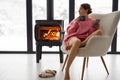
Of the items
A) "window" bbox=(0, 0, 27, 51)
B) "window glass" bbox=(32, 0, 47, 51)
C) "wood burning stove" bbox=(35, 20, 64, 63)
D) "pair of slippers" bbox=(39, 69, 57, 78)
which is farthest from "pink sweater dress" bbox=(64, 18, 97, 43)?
"window" bbox=(0, 0, 27, 51)

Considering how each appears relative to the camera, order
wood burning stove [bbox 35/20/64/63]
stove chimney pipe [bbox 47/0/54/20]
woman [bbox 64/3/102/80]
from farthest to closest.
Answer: stove chimney pipe [bbox 47/0/54/20]
wood burning stove [bbox 35/20/64/63]
woman [bbox 64/3/102/80]

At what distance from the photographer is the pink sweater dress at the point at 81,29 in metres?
3.28

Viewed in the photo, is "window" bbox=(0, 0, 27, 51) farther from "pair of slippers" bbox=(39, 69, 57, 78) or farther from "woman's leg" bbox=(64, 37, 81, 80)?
"woman's leg" bbox=(64, 37, 81, 80)

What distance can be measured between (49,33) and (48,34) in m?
0.03

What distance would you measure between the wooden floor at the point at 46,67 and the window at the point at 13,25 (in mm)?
446

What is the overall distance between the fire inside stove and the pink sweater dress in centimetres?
88

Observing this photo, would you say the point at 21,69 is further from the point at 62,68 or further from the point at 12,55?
the point at 12,55

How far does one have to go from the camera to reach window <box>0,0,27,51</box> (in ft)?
17.0

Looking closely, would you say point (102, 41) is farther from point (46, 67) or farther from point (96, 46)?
point (46, 67)

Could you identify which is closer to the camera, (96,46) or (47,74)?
(96,46)

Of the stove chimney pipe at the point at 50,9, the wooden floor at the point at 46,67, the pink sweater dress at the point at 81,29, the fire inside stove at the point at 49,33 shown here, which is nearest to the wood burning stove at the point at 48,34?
the fire inside stove at the point at 49,33

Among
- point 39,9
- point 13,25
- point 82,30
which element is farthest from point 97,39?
point 13,25

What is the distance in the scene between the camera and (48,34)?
4.26 meters

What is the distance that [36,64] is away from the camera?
408cm
